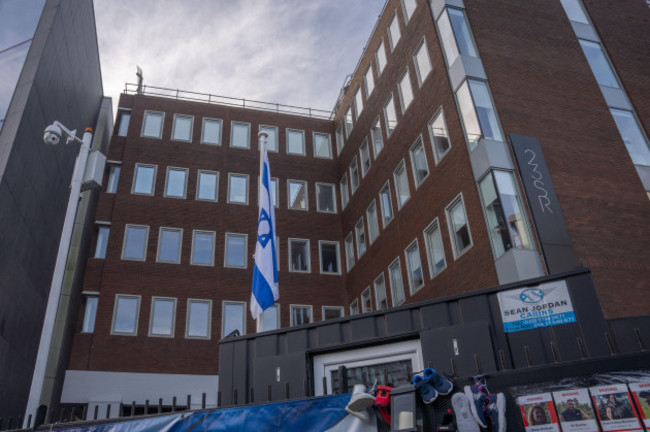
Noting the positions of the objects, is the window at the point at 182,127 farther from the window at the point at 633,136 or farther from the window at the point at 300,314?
the window at the point at 633,136

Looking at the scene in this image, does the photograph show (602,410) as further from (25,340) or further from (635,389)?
(25,340)

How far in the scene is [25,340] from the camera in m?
20.5

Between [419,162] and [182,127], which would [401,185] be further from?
[182,127]

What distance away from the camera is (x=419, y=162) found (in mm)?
22797

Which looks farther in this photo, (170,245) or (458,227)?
(170,245)

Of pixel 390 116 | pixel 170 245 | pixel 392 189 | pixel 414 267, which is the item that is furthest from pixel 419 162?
pixel 170 245

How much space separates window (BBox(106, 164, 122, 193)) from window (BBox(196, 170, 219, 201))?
3989mm

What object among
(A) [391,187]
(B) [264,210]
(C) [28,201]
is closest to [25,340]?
(C) [28,201]

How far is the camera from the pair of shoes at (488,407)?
21.1ft

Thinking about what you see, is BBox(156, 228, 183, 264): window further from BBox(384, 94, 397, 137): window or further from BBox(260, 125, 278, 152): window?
BBox(384, 94, 397, 137): window

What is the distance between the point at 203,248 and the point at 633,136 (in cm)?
1933

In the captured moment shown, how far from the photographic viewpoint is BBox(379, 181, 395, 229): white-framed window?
2530 cm

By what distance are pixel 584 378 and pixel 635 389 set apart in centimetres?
50

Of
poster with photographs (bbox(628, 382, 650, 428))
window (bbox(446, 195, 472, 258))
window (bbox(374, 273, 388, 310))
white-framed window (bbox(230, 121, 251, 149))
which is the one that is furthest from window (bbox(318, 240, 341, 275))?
poster with photographs (bbox(628, 382, 650, 428))
